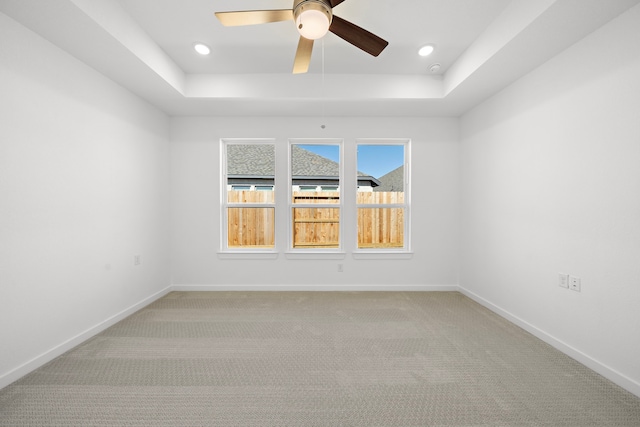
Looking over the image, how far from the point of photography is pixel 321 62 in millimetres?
2812

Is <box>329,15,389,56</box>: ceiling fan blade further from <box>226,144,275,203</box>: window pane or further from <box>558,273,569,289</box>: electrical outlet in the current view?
<box>558,273,569,289</box>: electrical outlet

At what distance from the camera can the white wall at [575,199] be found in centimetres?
173

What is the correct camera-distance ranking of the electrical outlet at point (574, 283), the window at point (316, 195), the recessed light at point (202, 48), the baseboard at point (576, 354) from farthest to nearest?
1. the window at point (316, 195)
2. the recessed light at point (202, 48)
3. the electrical outlet at point (574, 283)
4. the baseboard at point (576, 354)

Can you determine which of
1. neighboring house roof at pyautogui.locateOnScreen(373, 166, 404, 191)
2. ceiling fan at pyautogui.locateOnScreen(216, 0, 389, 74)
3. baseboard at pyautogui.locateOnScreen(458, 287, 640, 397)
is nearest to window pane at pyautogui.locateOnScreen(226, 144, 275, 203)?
neighboring house roof at pyautogui.locateOnScreen(373, 166, 404, 191)

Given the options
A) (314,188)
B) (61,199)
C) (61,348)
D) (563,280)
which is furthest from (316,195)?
(61,348)

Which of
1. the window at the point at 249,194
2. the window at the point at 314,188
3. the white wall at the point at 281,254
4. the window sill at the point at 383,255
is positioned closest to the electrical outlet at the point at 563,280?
the white wall at the point at 281,254

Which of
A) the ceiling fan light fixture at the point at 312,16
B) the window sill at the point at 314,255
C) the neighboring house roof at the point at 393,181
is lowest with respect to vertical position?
Answer: the window sill at the point at 314,255

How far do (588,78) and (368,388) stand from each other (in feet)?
8.88

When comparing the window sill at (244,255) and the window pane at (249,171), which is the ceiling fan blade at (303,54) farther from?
the window sill at (244,255)

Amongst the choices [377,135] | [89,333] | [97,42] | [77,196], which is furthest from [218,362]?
[377,135]

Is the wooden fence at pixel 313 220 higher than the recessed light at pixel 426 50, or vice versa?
the recessed light at pixel 426 50

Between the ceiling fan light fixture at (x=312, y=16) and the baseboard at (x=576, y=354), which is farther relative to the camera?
the baseboard at (x=576, y=354)

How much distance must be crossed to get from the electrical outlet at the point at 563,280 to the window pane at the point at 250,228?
3.15 meters

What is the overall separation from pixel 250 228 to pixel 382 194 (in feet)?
6.52
